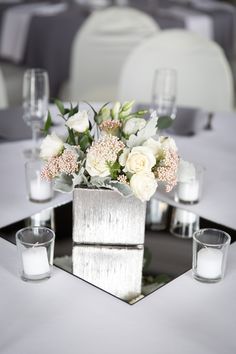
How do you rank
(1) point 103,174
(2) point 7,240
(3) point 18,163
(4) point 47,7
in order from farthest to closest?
1. (4) point 47,7
2. (3) point 18,163
3. (2) point 7,240
4. (1) point 103,174

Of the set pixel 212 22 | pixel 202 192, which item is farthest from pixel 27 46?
pixel 202 192

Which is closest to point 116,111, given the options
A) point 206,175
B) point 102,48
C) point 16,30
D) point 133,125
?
point 133,125

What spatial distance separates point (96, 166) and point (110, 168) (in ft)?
0.08

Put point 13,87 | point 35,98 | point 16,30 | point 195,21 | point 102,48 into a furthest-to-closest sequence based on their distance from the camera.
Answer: point 195,21, point 16,30, point 13,87, point 102,48, point 35,98

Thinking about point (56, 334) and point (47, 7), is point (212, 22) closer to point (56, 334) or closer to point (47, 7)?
point (47, 7)

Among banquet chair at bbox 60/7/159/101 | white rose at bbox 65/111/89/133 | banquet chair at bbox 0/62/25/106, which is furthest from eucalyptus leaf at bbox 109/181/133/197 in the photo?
banquet chair at bbox 0/62/25/106

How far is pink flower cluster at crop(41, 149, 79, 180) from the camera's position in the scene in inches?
37.7

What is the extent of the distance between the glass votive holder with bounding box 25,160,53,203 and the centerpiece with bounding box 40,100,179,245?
23 cm

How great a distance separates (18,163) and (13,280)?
59 centimetres

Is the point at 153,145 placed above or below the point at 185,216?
above

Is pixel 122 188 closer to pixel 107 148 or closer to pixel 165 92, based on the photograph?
pixel 107 148

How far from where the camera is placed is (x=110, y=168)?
3.10 feet

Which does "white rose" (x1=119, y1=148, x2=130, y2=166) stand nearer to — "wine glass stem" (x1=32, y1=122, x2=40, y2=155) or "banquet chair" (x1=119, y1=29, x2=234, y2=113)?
"wine glass stem" (x1=32, y1=122, x2=40, y2=155)

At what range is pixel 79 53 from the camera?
112 inches
